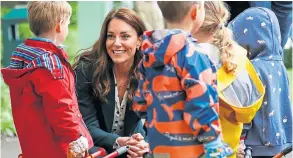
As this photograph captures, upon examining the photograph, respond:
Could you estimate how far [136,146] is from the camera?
437cm

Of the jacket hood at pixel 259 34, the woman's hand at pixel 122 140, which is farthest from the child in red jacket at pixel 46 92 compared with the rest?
the jacket hood at pixel 259 34

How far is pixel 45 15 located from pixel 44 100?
1.60ft

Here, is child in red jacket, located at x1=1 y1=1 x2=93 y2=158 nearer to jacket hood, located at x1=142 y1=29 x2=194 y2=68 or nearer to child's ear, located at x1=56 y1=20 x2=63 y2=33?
child's ear, located at x1=56 y1=20 x2=63 y2=33

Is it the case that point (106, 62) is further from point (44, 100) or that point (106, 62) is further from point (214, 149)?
point (214, 149)

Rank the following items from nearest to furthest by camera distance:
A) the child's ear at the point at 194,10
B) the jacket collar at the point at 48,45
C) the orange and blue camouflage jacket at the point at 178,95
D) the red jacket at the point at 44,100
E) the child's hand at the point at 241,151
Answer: the orange and blue camouflage jacket at the point at 178,95 < the child's ear at the point at 194,10 < the red jacket at the point at 44,100 < the jacket collar at the point at 48,45 < the child's hand at the point at 241,151

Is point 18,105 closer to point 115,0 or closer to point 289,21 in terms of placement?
point 289,21

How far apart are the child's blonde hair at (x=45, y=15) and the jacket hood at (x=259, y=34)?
1.05 metres

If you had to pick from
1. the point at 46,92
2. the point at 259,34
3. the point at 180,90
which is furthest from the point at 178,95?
the point at 259,34

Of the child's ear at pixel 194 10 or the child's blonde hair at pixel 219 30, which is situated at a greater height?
the child's ear at pixel 194 10

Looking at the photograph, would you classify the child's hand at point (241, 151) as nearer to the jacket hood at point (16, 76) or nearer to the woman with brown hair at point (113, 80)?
the woman with brown hair at point (113, 80)

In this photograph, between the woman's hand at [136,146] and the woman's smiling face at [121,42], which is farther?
the woman's smiling face at [121,42]

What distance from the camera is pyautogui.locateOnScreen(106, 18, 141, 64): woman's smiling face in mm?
4551

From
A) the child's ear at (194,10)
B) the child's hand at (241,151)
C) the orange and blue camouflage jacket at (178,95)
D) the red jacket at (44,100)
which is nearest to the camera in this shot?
the orange and blue camouflage jacket at (178,95)

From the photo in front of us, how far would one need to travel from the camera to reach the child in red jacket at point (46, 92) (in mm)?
4078
